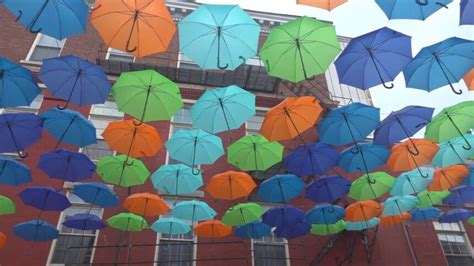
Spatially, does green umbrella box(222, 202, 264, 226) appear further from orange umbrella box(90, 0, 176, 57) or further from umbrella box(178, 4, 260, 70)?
orange umbrella box(90, 0, 176, 57)

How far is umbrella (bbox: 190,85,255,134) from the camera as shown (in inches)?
296

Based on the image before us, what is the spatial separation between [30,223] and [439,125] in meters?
10.7

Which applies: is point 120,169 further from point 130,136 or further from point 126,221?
point 126,221

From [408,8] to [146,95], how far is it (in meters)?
5.23

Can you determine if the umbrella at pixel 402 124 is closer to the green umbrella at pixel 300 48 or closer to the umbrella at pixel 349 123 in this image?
the umbrella at pixel 349 123

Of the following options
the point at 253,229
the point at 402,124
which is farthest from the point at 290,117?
the point at 253,229

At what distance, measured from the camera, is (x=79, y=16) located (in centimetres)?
616

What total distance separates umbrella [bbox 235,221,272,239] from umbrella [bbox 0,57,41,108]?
669 cm

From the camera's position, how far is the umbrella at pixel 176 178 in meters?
9.43

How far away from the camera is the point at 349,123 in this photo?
823 cm

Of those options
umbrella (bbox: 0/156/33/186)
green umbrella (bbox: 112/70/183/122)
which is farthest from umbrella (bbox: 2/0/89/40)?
umbrella (bbox: 0/156/33/186)

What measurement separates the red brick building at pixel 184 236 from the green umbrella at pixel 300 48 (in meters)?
6.14

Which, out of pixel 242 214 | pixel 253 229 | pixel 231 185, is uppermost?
pixel 231 185

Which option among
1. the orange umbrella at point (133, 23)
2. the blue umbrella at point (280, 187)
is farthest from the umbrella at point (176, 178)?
the orange umbrella at point (133, 23)
